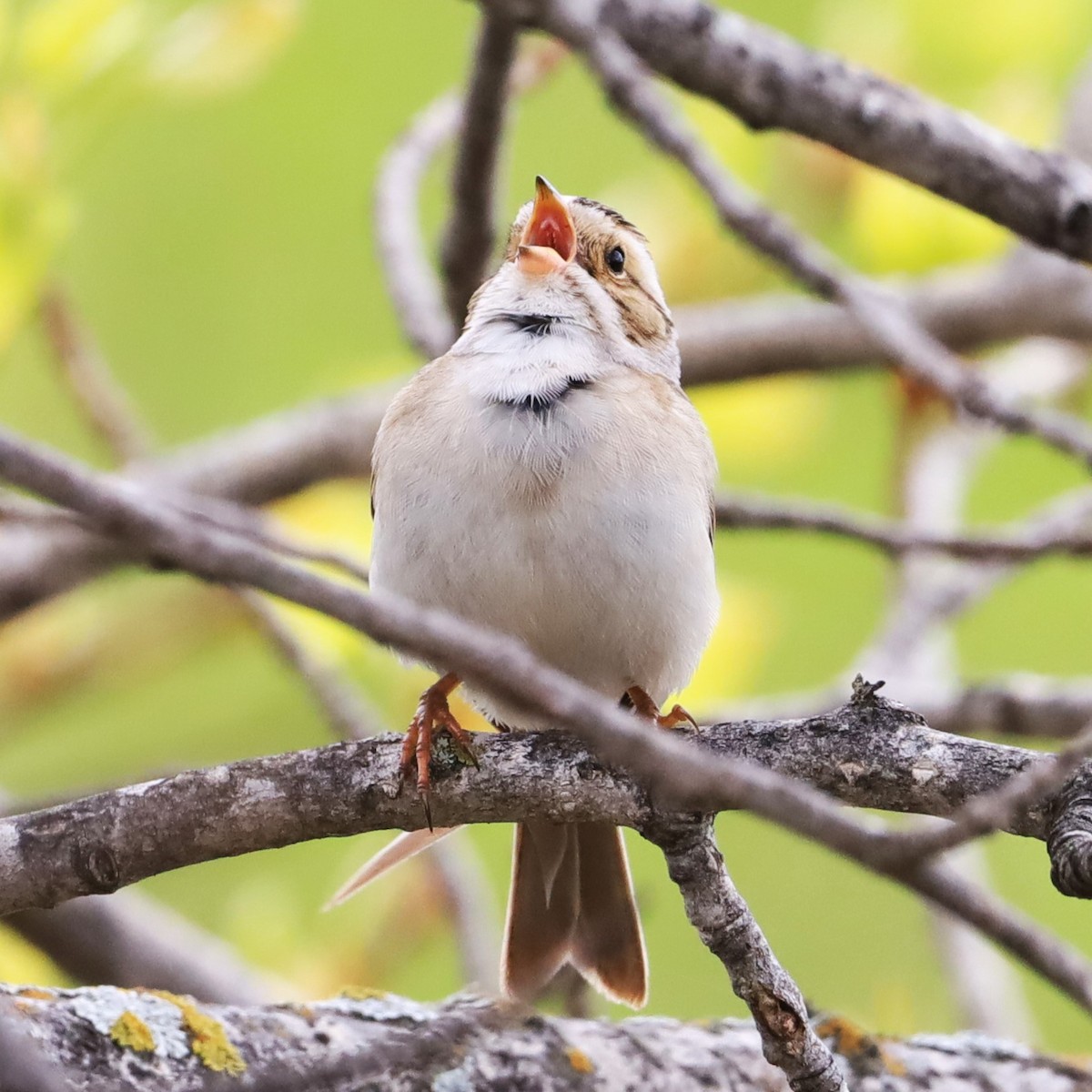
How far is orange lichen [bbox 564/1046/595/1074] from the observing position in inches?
87.7

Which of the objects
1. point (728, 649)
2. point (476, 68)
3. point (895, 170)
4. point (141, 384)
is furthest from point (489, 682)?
point (141, 384)

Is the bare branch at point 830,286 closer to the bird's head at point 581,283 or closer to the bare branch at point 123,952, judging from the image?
the bird's head at point 581,283

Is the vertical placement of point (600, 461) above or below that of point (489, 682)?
above

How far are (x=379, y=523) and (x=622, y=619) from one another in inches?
16.8

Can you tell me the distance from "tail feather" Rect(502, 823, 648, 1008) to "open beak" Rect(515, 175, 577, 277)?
0.99 metres

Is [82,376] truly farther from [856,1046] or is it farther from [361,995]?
[856,1046]

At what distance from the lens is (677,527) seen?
2.54 meters

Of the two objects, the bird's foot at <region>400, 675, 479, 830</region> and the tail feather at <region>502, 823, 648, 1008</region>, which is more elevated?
the tail feather at <region>502, 823, 648, 1008</region>

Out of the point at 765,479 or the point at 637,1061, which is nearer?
the point at 637,1061

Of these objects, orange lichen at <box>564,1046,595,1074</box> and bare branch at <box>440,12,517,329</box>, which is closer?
orange lichen at <box>564,1046,595,1074</box>

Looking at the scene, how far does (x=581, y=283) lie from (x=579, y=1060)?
4.58ft

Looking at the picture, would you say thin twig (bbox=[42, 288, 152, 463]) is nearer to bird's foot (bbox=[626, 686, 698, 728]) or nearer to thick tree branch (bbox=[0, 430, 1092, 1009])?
bird's foot (bbox=[626, 686, 698, 728])

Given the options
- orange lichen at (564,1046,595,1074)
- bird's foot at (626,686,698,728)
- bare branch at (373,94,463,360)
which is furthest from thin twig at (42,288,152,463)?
orange lichen at (564,1046,595,1074)

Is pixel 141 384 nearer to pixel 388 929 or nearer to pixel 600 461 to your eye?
pixel 388 929
